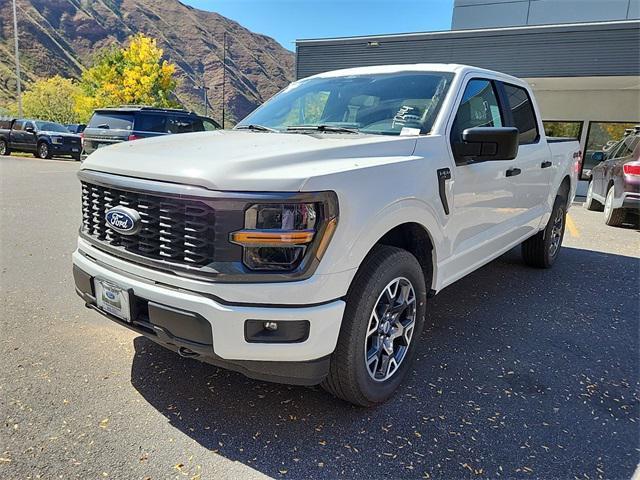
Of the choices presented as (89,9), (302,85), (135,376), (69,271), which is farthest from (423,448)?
(89,9)

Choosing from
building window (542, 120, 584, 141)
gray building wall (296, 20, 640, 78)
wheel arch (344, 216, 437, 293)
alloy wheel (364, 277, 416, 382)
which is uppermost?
gray building wall (296, 20, 640, 78)

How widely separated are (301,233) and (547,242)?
4340 mm

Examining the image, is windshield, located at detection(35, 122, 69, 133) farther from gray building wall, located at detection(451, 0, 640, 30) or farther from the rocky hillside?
the rocky hillside

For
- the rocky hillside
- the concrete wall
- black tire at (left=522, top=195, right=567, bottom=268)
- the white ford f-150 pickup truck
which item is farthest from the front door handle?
the rocky hillside

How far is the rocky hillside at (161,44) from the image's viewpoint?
279 feet

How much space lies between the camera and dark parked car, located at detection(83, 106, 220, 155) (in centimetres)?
1061

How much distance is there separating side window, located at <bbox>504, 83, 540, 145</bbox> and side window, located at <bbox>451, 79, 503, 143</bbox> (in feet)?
1.19

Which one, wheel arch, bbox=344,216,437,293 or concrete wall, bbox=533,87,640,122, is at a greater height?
concrete wall, bbox=533,87,640,122

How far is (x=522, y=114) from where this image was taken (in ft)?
14.6

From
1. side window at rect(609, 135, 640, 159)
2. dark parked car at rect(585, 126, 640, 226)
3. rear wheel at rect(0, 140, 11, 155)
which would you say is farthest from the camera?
rear wheel at rect(0, 140, 11, 155)

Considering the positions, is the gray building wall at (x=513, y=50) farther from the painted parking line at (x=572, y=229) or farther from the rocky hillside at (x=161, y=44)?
the rocky hillside at (x=161, y=44)

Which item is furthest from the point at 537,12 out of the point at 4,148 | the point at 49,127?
the point at 4,148

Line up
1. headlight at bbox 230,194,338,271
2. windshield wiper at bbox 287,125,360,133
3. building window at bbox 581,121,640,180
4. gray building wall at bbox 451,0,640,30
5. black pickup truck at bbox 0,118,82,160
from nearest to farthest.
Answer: headlight at bbox 230,194,338,271 → windshield wiper at bbox 287,125,360,133 → building window at bbox 581,121,640,180 → gray building wall at bbox 451,0,640,30 → black pickup truck at bbox 0,118,82,160

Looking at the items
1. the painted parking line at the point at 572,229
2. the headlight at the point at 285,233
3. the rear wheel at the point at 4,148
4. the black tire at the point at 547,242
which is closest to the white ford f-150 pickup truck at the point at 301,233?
the headlight at the point at 285,233
